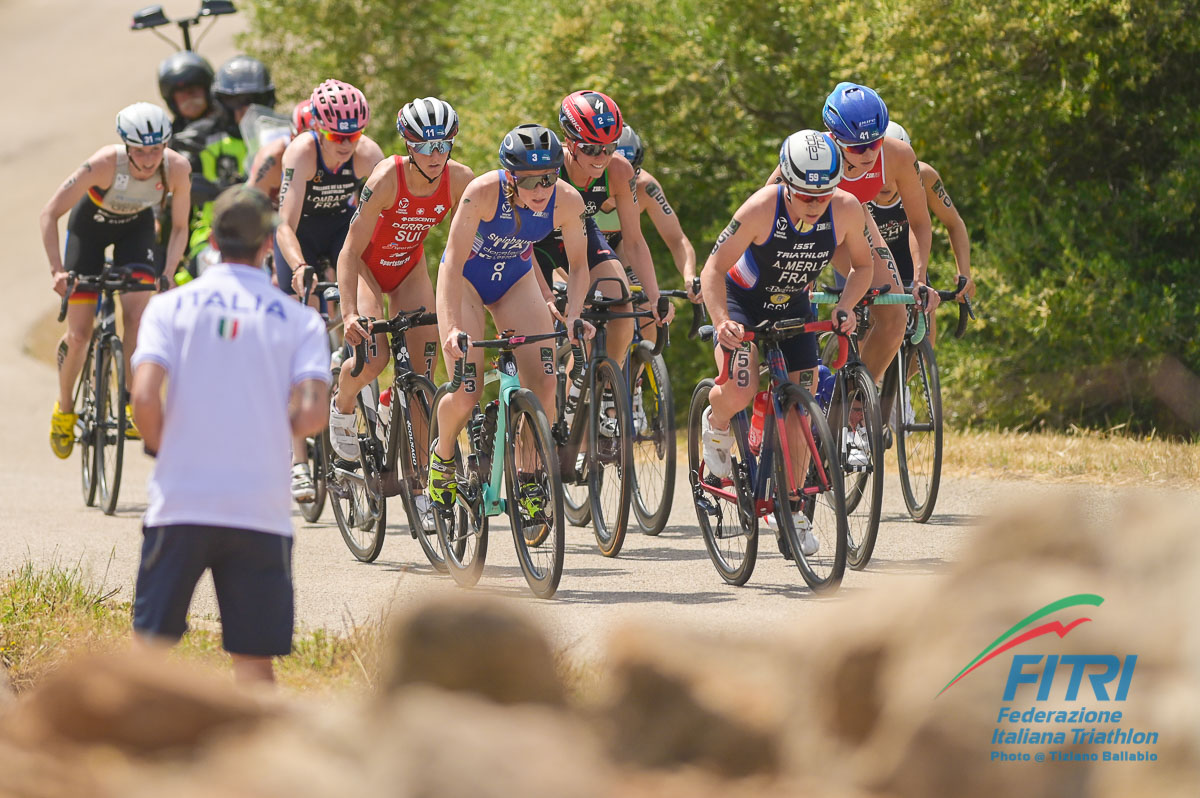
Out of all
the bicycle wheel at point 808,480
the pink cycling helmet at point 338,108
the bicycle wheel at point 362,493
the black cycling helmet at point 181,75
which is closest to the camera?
the bicycle wheel at point 808,480

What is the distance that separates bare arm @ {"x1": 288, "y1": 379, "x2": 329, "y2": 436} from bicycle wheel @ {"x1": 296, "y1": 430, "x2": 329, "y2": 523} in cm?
508

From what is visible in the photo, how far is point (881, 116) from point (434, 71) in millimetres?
19335

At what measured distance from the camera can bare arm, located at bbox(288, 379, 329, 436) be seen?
4.41 metres

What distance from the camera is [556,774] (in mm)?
3088

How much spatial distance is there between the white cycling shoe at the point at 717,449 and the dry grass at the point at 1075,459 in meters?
3.64

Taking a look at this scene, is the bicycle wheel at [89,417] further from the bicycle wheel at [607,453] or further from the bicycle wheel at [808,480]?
the bicycle wheel at [808,480]

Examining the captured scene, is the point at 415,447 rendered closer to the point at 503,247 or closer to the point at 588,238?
the point at 503,247

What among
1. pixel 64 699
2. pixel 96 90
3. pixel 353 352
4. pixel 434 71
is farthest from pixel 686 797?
pixel 96 90

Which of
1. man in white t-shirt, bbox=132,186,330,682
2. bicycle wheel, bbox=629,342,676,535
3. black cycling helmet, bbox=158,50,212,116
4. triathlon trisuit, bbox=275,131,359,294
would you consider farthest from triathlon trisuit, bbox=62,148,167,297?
man in white t-shirt, bbox=132,186,330,682

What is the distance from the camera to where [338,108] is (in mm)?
9297

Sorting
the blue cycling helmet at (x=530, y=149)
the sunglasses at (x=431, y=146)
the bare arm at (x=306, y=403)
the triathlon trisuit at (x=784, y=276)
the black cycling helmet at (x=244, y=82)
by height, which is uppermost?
the black cycling helmet at (x=244, y=82)

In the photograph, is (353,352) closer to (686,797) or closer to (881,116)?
(881,116)

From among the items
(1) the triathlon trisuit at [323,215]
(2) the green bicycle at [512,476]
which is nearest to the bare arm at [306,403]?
(2) the green bicycle at [512,476]

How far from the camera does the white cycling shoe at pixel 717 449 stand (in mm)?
7637
